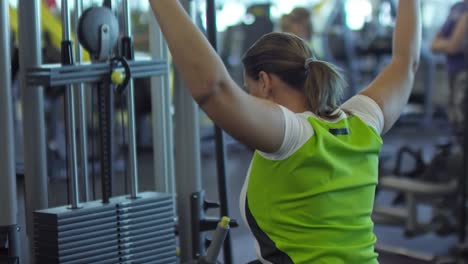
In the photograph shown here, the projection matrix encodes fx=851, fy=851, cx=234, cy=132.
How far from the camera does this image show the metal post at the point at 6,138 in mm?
2629

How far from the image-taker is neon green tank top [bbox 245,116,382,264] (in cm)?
199

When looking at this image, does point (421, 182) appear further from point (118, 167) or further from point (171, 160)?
point (118, 167)

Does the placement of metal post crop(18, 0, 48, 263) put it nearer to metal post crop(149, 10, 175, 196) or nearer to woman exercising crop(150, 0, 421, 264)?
metal post crop(149, 10, 175, 196)

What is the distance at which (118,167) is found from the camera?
7.12 m

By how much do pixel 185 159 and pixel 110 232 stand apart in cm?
72

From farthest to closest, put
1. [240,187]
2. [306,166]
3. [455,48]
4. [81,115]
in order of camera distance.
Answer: [240,187] → [455,48] → [81,115] → [306,166]

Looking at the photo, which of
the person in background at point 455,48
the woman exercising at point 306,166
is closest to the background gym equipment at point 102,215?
the woman exercising at point 306,166

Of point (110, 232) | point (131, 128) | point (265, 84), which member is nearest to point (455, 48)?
point (131, 128)

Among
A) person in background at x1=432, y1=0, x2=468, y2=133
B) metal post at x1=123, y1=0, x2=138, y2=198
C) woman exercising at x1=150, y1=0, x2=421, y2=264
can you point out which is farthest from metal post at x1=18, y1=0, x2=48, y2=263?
person in background at x1=432, y1=0, x2=468, y2=133

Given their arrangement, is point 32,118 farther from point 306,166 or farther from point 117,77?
point 306,166

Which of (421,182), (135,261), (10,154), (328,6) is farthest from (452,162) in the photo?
(328,6)

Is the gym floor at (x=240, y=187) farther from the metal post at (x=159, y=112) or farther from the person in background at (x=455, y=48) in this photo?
the person in background at (x=455, y=48)

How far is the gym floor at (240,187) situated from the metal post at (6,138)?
0.37 meters

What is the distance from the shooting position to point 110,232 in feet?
8.75
